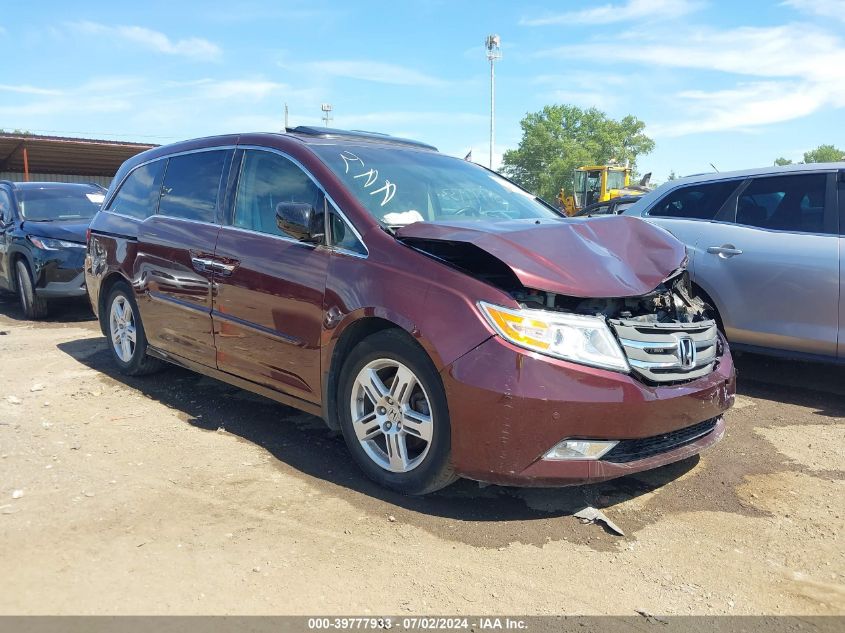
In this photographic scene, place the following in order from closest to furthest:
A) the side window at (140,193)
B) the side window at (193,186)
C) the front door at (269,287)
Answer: the front door at (269,287)
the side window at (193,186)
the side window at (140,193)

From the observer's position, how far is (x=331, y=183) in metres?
3.75

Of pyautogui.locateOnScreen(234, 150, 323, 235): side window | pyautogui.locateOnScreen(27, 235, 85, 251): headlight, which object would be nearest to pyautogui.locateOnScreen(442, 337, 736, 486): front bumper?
pyautogui.locateOnScreen(234, 150, 323, 235): side window

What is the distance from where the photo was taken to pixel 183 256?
4.57 metres

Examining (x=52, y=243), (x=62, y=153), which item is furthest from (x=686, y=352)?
(x=62, y=153)

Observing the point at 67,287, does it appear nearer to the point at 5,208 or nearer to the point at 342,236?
the point at 5,208

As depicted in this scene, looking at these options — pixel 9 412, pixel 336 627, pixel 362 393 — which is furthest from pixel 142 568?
Answer: pixel 9 412

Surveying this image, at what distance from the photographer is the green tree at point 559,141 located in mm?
70500

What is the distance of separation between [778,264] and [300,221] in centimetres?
355

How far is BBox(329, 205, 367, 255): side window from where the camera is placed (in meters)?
3.51

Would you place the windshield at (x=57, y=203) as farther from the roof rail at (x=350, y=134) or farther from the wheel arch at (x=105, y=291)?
the roof rail at (x=350, y=134)

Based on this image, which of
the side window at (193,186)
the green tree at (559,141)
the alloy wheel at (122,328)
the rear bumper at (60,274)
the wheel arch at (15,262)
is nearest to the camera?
the side window at (193,186)

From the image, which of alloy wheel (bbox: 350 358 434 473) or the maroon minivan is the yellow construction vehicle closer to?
the maroon minivan

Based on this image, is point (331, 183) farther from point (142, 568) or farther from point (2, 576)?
point (2, 576)

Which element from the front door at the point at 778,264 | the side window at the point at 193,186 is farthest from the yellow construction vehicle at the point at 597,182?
the side window at the point at 193,186
